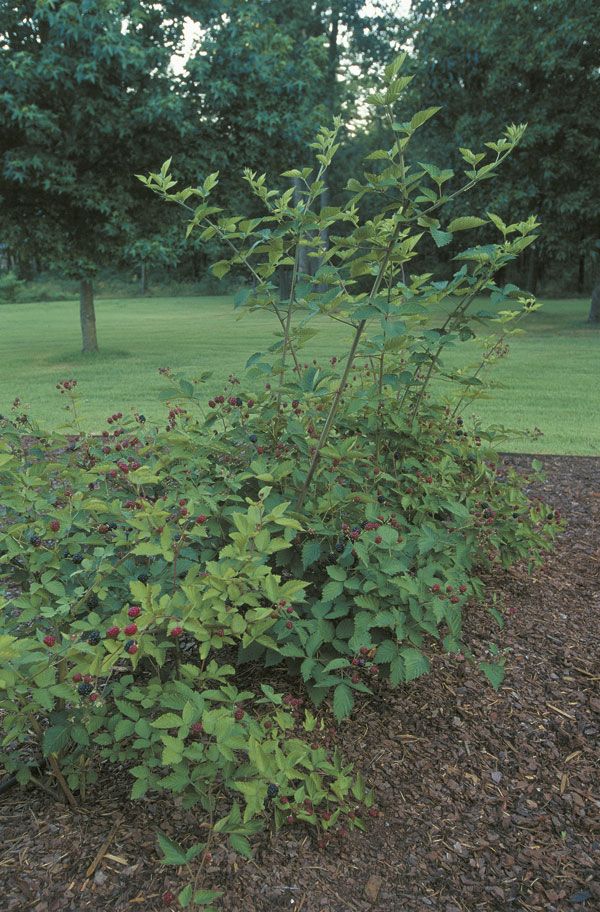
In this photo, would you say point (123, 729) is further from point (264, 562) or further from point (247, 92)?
point (247, 92)

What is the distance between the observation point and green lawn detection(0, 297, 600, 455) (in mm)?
7613

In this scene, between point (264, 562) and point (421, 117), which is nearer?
point (421, 117)

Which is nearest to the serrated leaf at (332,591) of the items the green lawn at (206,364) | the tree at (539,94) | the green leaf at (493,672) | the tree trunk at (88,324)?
the green leaf at (493,672)

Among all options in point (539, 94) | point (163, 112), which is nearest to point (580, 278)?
point (539, 94)

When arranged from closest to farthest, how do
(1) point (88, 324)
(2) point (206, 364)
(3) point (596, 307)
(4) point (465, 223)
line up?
(4) point (465, 223)
(2) point (206, 364)
(1) point (88, 324)
(3) point (596, 307)

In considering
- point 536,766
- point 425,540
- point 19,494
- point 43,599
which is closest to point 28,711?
point 43,599

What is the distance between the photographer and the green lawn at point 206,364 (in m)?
7.61

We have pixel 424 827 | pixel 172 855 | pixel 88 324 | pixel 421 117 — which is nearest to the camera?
pixel 172 855

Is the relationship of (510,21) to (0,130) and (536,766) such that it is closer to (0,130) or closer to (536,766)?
(0,130)

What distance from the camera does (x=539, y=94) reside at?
16.9 meters

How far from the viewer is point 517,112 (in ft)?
55.9

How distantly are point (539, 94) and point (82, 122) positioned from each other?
1089 cm

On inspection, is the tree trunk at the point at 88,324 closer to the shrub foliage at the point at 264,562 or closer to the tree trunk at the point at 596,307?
the shrub foliage at the point at 264,562

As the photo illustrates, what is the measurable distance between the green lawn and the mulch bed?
135 cm
